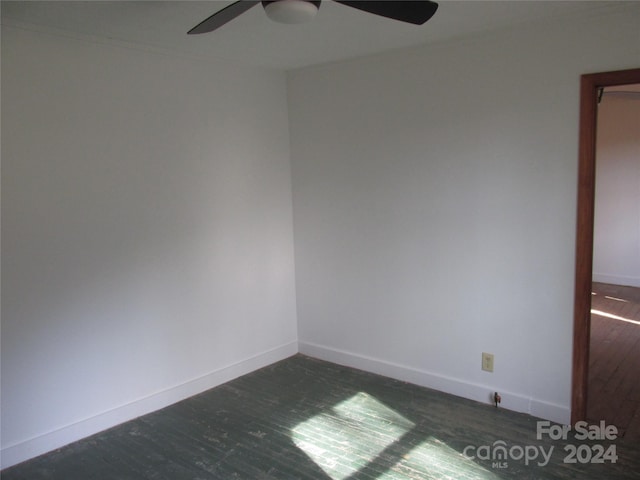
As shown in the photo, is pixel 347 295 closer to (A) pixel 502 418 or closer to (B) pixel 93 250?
(A) pixel 502 418

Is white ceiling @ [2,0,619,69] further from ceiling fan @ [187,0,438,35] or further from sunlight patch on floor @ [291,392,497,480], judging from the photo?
sunlight patch on floor @ [291,392,497,480]

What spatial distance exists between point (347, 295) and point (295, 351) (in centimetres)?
74

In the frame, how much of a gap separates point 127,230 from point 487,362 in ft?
7.82

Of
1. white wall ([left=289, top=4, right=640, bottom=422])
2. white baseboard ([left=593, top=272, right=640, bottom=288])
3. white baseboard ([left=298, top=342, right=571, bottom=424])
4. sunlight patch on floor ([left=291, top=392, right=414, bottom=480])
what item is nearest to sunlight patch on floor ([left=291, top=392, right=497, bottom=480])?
sunlight patch on floor ([left=291, top=392, right=414, bottom=480])

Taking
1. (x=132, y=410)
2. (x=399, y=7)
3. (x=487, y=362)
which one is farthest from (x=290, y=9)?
(x=132, y=410)

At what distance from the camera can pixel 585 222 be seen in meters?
2.62

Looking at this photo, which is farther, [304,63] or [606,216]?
[606,216]

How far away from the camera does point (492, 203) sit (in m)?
2.94

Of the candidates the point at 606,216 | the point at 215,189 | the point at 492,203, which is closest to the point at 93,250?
the point at 215,189

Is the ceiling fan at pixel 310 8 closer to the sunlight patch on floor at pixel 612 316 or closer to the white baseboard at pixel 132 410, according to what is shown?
the white baseboard at pixel 132 410

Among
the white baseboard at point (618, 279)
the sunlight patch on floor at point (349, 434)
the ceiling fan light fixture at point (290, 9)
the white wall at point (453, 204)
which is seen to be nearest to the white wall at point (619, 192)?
the white baseboard at point (618, 279)

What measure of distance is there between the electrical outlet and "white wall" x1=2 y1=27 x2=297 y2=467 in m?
1.64

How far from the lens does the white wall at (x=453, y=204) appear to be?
2.69 metres

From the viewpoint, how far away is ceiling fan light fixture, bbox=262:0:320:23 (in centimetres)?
171
